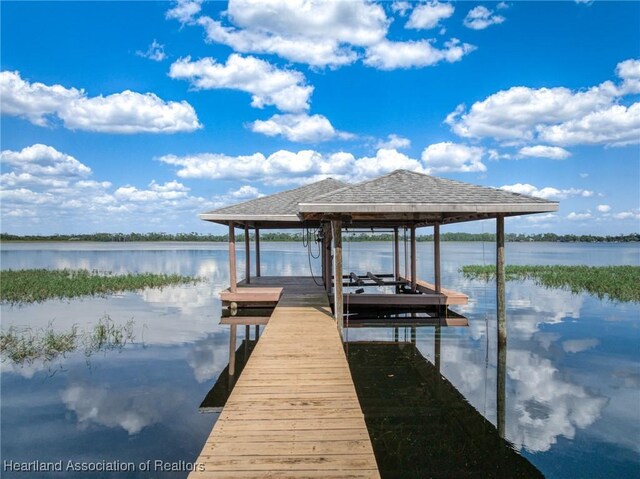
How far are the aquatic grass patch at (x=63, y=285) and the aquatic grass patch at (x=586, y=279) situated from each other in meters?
16.1

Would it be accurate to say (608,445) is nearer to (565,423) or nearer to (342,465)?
(565,423)

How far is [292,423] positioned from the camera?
13.5 ft

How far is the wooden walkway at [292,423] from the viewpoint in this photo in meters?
3.33

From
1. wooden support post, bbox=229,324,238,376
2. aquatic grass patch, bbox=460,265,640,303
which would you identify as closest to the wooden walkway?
wooden support post, bbox=229,324,238,376

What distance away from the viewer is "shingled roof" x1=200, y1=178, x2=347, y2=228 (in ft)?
41.7

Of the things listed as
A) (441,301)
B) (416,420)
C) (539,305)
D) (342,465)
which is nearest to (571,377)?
(416,420)

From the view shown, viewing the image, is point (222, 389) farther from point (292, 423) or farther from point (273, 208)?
point (273, 208)

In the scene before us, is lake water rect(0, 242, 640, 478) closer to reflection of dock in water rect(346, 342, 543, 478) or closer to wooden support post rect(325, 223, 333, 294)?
reflection of dock in water rect(346, 342, 543, 478)

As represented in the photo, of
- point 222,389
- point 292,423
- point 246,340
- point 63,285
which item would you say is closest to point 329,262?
point 246,340

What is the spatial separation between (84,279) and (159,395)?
54.5ft

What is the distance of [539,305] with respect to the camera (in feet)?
50.2

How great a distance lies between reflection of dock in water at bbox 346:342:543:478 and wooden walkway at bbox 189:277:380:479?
85 cm

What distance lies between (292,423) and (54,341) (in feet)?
26.8

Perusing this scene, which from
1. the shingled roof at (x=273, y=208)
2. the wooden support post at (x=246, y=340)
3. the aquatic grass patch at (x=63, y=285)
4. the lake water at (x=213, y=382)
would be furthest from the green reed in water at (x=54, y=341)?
the aquatic grass patch at (x=63, y=285)
